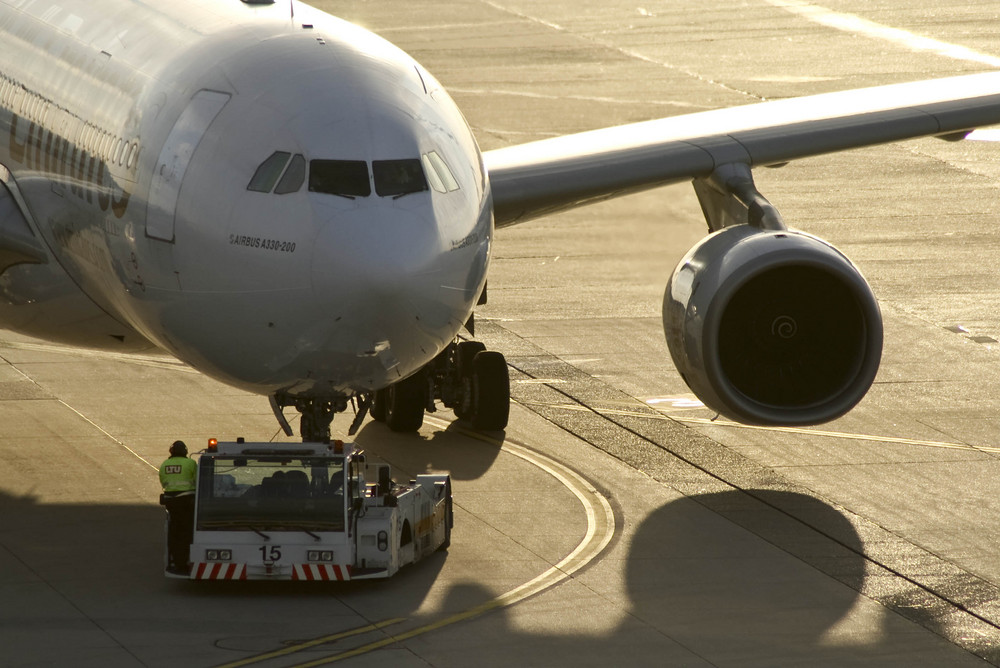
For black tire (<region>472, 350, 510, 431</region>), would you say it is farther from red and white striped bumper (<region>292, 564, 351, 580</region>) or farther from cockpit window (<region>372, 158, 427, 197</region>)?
cockpit window (<region>372, 158, 427, 197</region>)

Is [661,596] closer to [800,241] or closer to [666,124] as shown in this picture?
[800,241]

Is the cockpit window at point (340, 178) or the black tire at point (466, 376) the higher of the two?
the cockpit window at point (340, 178)

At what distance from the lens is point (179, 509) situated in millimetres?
18312

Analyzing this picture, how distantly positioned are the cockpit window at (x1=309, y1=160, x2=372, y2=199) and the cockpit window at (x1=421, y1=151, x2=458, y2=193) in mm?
639

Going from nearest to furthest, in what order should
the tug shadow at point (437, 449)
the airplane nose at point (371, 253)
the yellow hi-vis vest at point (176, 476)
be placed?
1. the airplane nose at point (371, 253)
2. the yellow hi-vis vest at point (176, 476)
3. the tug shadow at point (437, 449)

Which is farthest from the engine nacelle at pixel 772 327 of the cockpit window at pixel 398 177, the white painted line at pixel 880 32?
the white painted line at pixel 880 32

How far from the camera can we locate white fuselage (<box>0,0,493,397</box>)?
15898 millimetres

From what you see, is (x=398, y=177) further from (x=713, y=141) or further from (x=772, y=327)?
(x=713, y=141)

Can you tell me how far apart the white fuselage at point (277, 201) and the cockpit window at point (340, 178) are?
0.02 metres

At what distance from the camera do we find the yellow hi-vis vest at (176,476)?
730 inches

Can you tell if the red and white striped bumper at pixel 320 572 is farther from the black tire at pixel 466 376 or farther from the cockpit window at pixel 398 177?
the black tire at pixel 466 376

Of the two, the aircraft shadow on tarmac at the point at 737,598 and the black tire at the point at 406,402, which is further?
the black tire at the point at 406,402

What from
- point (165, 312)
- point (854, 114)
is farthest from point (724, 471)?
point (165, 312)

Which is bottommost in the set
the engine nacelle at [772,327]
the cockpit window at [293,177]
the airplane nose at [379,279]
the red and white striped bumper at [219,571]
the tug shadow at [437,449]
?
the tug shadow at [437,449]
